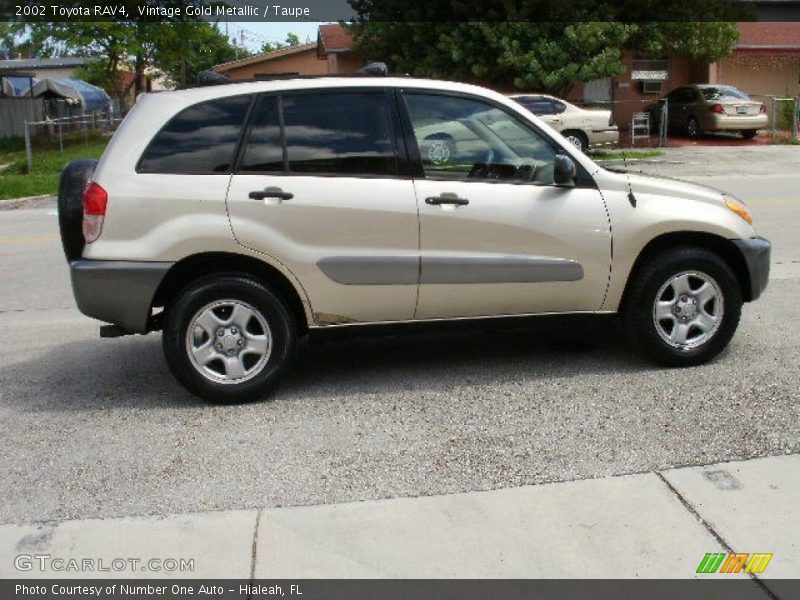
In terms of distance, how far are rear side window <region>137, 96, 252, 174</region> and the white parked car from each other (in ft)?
55.7

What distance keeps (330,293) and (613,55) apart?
2058 centimetres

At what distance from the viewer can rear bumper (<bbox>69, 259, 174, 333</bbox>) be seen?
4.97m

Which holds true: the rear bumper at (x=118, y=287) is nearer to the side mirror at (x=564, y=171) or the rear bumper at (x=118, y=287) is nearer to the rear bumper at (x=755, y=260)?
the side mirror at (x=564, y=171)

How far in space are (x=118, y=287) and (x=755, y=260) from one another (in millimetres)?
3680

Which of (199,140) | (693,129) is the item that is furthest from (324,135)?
(693,129)

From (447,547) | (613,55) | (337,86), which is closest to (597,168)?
(337,86)

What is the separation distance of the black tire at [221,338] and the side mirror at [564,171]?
1693 mm

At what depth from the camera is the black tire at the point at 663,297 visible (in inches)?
213

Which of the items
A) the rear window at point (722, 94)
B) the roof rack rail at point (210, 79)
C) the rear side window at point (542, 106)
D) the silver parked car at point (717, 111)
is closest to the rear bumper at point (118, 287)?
the roof rack rail at point (210, 79)

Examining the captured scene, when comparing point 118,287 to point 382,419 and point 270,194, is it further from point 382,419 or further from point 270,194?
point 382,419

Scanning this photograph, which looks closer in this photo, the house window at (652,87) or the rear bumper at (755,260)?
the rear bumper at (755,260)

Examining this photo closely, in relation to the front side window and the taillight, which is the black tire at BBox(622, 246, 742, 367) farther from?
the taillight

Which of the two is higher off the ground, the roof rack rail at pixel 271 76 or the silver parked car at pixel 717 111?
the roof rack rail at pixel 271 76

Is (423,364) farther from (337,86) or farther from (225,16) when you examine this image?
(225,16)
